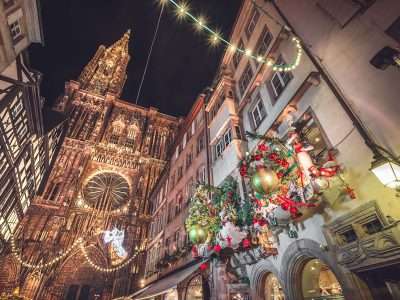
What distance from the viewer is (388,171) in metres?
3.79

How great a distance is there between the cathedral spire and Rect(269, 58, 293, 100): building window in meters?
41.4

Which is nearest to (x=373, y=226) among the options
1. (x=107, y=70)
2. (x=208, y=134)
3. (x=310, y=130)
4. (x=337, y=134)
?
(x=337, y=134)

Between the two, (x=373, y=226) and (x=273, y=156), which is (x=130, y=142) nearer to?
(x=273, y=156)

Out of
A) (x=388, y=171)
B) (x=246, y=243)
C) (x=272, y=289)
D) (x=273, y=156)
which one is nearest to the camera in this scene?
(x=388, y=171)

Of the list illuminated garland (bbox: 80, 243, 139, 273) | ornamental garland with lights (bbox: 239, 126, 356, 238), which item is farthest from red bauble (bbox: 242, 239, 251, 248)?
illuminated garland (bbox: 80, 243, 139, 273)

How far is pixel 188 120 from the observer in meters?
20.8

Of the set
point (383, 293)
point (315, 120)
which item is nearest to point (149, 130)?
point (315, 120)

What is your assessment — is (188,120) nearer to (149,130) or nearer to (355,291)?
(355,291)

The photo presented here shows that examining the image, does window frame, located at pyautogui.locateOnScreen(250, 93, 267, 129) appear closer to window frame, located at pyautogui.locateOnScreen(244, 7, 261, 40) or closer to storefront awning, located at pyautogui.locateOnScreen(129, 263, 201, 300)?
A: window frame, located at pyautogui.locateOnScreen(244, 7, 261, 40)

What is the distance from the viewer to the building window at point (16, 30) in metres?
9.24

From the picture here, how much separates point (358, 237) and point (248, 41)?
38.1 feet

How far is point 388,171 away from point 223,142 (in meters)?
8.69

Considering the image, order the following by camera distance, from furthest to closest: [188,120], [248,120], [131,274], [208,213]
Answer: [131,274] → [188,120] → [248,120] → [208,213]

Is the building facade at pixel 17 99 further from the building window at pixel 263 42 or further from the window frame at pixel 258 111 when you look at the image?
the building window at pixel 263 42
